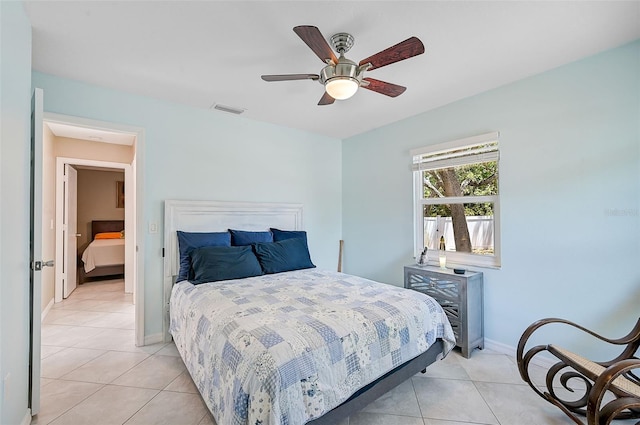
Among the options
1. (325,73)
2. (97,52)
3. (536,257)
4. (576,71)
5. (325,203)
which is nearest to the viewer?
(325,73)

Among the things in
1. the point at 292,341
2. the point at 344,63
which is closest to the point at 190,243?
the point at 292,341

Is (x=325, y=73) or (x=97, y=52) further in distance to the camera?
(x=97, y=52)

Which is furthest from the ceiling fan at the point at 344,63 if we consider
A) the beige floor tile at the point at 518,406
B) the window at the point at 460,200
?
the beige floor tile at the point at 518,406

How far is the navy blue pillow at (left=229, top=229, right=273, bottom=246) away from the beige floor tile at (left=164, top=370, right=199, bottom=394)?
1373mm

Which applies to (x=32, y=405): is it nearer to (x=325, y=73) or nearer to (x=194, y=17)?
(x=194, y=17)

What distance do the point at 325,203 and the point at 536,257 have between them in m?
A: 2.75

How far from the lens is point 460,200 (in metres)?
3.22

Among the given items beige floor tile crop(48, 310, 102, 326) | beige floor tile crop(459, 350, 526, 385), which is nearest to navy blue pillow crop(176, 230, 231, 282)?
beige floor tile crop(48, 310, 102, 326)

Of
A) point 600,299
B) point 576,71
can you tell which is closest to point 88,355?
point 600,299

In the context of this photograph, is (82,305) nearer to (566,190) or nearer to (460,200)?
(460,200)

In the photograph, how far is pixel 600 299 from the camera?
225cm

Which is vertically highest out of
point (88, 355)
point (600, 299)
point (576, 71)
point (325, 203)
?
point (576, 71)

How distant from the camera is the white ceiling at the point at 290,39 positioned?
1.76m

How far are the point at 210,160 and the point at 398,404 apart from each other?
3050 mm
